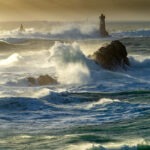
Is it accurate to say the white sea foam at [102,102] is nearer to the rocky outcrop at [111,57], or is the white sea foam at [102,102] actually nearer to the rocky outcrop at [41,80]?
the rocky outcrop at [41,80]

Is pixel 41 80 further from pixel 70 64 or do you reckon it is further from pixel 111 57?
pixel 111 57

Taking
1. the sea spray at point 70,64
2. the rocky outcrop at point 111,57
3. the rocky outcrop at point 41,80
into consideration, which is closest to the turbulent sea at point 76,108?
the sea spray at point 70,64

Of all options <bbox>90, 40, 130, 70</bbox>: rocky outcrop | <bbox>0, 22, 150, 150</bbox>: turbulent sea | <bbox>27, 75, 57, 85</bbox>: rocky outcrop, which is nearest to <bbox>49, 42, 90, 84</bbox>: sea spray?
<bbox>0, 22, 150, 150</bbox>: turbulent sea

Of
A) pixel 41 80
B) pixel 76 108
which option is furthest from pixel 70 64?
pixel 76 108

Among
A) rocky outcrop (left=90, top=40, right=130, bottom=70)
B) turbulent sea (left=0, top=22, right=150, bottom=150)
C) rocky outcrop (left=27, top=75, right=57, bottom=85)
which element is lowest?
turbulent sea (left=0, top=22, right=150, bottom=150)

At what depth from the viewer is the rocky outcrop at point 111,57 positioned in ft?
124

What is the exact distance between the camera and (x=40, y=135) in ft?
58.5

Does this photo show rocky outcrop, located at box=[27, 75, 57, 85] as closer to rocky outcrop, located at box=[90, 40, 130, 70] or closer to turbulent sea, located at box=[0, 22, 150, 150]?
turbulent sea, located at box=[0, 22, 150, 150]

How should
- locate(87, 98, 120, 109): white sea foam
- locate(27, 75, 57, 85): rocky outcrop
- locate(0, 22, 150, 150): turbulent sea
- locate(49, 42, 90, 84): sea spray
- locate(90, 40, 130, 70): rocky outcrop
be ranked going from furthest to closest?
locate(90, 40, 130, 70): rocky outcrop < locate(49, 42, 90, 84): sea spray < locate(27, 75, 57, 85): rocky outcrop < locate(87, 98, 120, 109): white sea foam < locate(0, 22, 150, 150): turbulent sea

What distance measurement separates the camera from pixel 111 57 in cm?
3875

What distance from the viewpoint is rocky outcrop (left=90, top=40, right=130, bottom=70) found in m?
37.9

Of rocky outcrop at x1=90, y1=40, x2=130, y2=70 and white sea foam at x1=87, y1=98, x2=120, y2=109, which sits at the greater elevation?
rocky outcrop at x1=90, y1=40, x2=130, y2=70

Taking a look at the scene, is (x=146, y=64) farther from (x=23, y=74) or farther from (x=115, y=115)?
A: (x=115, y=115)

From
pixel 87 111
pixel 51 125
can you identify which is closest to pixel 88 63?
pixel 87 111
